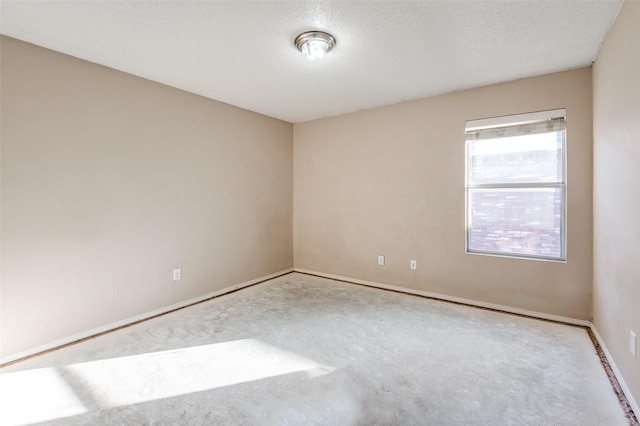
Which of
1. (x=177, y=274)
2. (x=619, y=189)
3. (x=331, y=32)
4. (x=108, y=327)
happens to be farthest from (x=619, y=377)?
(x=108, y=327)

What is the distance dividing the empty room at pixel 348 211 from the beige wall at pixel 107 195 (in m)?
0.02

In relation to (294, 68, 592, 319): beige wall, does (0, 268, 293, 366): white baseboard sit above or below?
below

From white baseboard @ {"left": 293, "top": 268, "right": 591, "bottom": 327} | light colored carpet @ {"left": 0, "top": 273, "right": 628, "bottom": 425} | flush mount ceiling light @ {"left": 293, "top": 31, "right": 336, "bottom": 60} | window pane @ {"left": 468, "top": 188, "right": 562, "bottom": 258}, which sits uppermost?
flush mount ceiling light @ {"left": 293, "top": 31, "right": 336, "bottom": 60}

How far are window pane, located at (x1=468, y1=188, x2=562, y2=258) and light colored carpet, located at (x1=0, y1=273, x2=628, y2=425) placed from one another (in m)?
0.74

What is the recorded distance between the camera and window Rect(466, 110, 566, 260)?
122 inches

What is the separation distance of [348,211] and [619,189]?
2.93 meters

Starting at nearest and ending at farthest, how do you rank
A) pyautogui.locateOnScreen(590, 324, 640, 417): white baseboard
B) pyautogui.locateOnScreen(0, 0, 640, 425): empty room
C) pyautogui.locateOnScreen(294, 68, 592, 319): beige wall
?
pyautogui.locateOnScreen(590, 324, 640, 417): white baseboard < pyautogui.locateOnScreen(0, 0, 640, 425): empty room < pyautogui.locateOnScreen(294, 68, 592, 319): beige wall

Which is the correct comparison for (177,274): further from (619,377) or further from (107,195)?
(619,377)

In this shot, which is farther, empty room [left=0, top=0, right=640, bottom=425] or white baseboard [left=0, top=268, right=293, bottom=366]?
white baseboard [left=0, top=268, right=293, bottom=366]

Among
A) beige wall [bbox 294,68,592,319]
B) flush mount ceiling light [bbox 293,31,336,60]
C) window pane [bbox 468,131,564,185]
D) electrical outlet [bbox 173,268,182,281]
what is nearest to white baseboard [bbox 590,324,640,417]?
beige wall [bbox 294,68,592,319]

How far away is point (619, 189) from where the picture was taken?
2.09 meters

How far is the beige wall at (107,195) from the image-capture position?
2.41m

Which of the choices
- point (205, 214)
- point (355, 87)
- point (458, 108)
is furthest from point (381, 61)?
point (205, 214)

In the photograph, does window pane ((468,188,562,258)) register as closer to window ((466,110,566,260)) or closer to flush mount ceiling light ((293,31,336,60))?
window ((466,110,566,260))
